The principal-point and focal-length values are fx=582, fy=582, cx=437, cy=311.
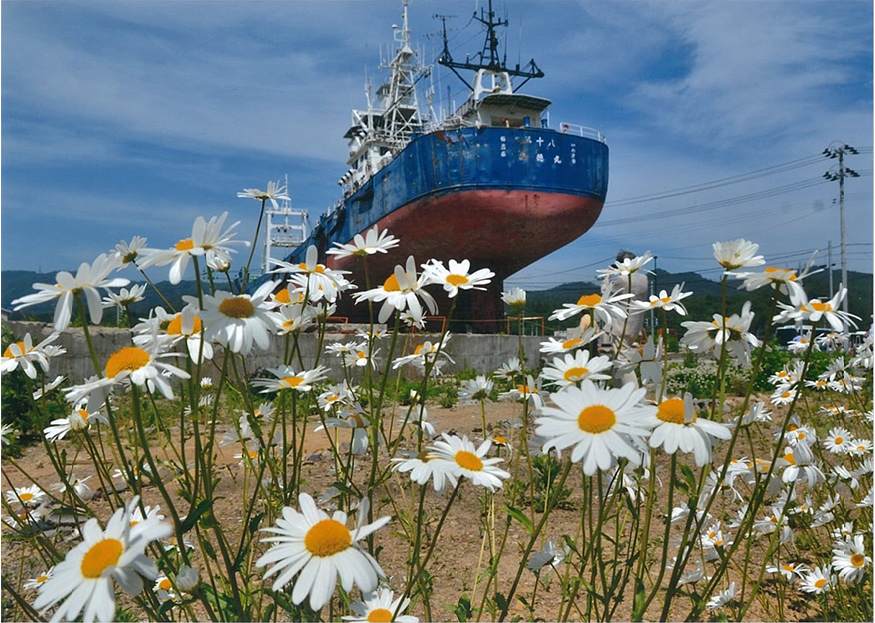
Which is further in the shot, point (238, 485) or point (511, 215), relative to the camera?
point (511, 215)

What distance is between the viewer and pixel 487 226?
1400cm

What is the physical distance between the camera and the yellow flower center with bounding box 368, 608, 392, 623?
1.05 meters

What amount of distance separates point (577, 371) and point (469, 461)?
0.98 ft

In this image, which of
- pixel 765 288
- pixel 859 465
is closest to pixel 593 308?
pixel 765 288

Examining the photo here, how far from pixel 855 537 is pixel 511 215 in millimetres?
12244

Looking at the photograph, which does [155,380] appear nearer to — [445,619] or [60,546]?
[445,619]

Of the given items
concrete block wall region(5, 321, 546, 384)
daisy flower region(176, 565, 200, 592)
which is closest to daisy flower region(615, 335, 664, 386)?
daisy flower region(176, 565, 200, 592)

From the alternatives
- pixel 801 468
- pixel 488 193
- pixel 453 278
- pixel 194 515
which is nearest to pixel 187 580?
pixel 194 515

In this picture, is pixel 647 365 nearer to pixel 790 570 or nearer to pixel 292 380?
pixel 292 380

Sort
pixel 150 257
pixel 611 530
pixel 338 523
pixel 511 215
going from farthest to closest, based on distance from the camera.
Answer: pixel 511 215 → pixel 611 530 → pixel 150 257 → pixel 338 523

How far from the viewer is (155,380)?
3.14ft

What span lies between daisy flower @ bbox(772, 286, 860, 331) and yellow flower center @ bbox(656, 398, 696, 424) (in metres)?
0.33

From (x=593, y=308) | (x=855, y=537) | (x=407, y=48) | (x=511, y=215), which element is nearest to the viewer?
(x=593, y=308)

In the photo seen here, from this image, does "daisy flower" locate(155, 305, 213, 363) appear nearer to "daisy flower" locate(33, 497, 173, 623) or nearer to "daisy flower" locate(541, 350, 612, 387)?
"daisy flower" locate(33, 497, 173, 623)
